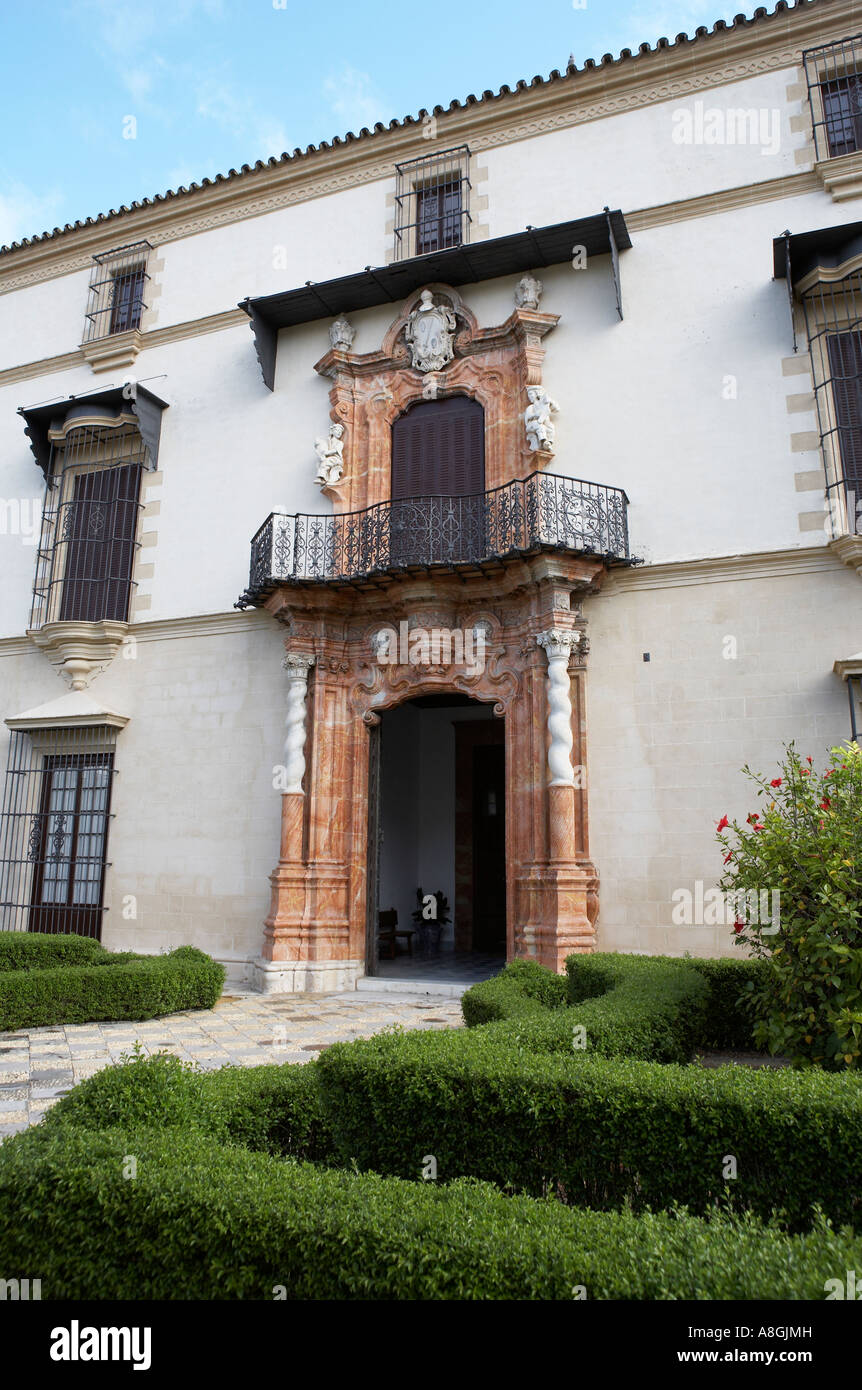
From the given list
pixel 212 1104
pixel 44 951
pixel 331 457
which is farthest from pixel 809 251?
pixel 44 951

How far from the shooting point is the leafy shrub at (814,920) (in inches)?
179

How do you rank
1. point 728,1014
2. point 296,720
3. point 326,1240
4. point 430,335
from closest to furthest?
1. point 326,1240
2. point 728,1014
3. point 296,720
4. point 430,335

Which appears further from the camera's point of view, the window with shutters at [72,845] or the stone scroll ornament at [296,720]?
the window with shutters at [72,845]

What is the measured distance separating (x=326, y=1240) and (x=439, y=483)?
10.6 meters

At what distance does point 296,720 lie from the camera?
11.4m

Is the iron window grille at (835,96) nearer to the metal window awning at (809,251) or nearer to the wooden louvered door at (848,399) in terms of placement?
the metal window awning at (809,251)

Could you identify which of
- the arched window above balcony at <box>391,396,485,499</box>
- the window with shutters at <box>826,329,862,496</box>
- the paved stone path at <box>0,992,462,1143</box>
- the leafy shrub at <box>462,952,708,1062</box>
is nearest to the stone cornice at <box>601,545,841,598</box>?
the window with shutters at <box>826,329,862,496</box>

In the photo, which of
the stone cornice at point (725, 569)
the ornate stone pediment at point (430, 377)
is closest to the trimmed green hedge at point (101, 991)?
the ornate stone pediment at point (430, 377)

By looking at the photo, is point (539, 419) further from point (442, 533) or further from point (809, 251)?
point (809, 251)

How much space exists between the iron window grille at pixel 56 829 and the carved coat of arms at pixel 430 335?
728 centimetres

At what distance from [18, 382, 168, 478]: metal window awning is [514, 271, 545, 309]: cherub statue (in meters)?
6.05

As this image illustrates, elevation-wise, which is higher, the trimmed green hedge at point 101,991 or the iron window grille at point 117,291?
the iron window grille at point 117,291

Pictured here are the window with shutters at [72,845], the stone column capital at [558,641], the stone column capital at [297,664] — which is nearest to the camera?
the stone column capital at [558,641]
